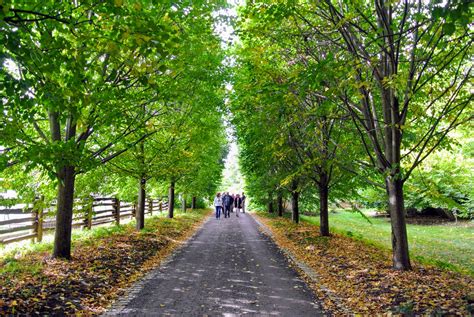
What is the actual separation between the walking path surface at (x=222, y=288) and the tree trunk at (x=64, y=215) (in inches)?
87.5

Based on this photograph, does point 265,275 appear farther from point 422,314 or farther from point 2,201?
point 2,201

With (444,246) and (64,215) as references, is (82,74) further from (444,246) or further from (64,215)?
(444,246)

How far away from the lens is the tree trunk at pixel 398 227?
24.6 ft

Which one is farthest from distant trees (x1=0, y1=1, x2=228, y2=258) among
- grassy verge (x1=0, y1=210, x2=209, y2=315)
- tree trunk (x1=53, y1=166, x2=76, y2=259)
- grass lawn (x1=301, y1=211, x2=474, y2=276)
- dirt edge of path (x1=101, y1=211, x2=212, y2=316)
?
grass lawn (x1=301, y1=211, x2=474, y2=276)

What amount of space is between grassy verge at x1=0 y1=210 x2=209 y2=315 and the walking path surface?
533 millimetres

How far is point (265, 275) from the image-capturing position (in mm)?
7941

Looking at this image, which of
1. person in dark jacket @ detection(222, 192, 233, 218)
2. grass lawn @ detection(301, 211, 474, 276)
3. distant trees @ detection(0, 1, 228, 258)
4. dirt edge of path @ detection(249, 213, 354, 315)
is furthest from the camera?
person in dark jacket @ detection(222, 192, 233, 218)

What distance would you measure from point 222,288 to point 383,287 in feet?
9.56

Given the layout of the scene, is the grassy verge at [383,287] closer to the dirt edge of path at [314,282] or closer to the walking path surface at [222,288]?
the dirt edge of path at [314,282]

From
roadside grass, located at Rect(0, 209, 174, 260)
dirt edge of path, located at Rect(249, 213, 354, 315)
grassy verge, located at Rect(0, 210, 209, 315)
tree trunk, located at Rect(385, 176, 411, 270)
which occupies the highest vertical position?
tree trunk, located at Rect(385, 176, 411, 270)

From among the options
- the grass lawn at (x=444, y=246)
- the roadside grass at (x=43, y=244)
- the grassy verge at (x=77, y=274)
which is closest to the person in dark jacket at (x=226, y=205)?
the grass lawn at (x=444, y=246)

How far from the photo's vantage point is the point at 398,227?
766 cm

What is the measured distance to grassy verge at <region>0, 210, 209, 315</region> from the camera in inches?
216

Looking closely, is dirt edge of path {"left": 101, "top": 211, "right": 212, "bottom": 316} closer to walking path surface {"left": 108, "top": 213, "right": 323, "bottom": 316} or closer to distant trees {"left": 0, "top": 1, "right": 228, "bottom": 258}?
walking path surface {"left": 108, "top": 213, "right": 323, "bottom": 316}
